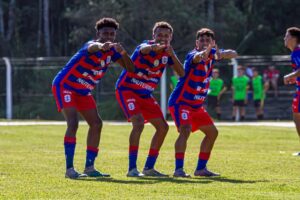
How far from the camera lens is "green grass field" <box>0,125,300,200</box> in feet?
36.4

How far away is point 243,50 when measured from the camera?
166ft

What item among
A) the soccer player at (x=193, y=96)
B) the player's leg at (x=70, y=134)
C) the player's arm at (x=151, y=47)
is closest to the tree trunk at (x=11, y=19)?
the soccer player at (x=193, y=96)

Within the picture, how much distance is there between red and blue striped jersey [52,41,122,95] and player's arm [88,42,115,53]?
13.9 inches

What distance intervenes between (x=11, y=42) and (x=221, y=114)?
19422 mm

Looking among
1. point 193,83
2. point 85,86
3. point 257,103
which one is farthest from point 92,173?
point 257,103

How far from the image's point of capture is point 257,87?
1415 inches

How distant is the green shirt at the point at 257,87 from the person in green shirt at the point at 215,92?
3.87ft

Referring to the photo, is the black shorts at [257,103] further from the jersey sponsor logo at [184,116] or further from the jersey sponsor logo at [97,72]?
the jersey sponsor logo at [97,72]

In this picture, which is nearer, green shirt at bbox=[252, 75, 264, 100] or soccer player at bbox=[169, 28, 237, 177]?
soccer player at bbox=[169, 28, 237, 177]

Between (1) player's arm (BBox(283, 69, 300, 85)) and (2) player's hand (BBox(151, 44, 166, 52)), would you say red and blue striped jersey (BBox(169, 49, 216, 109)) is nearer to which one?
(2) player's hand (BBox(151, 44, 166, 52))

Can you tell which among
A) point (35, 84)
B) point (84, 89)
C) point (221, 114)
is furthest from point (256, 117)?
point (84, 89)

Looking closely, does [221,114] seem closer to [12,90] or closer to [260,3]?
[12,90]

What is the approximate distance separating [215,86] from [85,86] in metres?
22.2

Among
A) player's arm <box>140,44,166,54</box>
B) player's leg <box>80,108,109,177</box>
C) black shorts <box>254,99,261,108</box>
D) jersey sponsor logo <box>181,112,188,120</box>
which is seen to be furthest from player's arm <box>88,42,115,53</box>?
black shorts <box>254,99,261,108</box>
